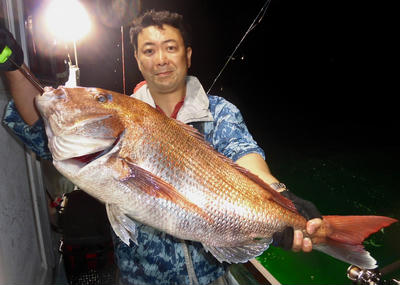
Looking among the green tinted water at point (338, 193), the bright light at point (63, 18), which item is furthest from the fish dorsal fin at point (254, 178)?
the bright light at point (63, 18)

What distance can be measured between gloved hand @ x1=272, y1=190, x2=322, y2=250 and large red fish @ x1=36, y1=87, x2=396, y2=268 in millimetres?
39

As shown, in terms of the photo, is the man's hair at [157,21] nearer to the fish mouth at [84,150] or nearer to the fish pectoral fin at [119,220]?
the fish mouth at [84,150]

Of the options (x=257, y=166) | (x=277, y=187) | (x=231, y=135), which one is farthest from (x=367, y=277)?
(x=231, y=135)

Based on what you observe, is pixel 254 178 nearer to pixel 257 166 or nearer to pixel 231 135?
pixel 257 166

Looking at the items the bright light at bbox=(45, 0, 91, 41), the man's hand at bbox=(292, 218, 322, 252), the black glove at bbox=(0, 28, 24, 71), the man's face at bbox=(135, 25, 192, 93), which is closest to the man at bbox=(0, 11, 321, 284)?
the man's face at bbox=(135, 25, 192, 93)

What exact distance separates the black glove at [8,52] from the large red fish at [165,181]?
1.24 feet

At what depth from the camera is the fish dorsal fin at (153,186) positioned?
1.49 m

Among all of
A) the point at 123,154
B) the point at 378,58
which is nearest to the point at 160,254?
the point at 123,154

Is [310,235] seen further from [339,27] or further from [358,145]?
[339,27]

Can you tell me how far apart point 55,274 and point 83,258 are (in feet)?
2.32

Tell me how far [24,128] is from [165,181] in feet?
3.94

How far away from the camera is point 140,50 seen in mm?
2363

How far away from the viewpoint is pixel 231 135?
7.48 ft

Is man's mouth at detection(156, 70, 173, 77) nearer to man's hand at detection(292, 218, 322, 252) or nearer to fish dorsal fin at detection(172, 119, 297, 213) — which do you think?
fish dorsal fin at detection(172, 119, 297, 213)
